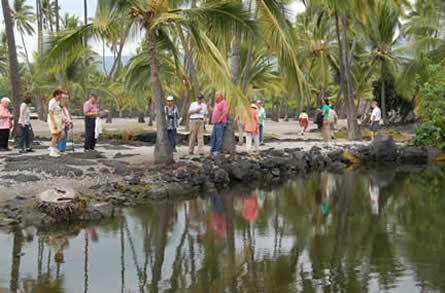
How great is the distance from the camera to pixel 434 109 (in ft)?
67.3

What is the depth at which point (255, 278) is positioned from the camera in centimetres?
596

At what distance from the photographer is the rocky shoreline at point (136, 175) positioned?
902 centimetres

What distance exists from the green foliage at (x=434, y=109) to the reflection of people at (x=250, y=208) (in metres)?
11.4

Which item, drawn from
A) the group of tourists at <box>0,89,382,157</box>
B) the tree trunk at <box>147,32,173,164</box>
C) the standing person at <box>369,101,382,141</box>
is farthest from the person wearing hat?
the standing person at <box>369,101,382,141</box>

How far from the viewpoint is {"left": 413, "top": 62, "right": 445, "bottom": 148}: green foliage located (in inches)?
803

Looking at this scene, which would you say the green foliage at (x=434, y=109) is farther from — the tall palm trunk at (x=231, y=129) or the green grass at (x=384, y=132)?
the tall palm trunk at (x=231, y=129)

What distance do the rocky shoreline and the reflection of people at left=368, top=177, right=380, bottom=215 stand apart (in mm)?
2469

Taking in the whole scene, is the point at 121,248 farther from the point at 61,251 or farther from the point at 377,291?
the point at 377,291

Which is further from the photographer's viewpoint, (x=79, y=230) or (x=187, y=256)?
(x=79, y=230)

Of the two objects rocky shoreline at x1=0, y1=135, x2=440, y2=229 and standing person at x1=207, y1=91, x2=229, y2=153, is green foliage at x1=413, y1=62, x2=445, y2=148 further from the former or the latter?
standing person at x1=207, y1=91, x2=229, y2=153

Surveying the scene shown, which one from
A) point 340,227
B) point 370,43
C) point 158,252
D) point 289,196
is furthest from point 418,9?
point 158,252

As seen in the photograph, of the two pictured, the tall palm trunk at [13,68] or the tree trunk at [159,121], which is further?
the tall palm trunk at [13,68]

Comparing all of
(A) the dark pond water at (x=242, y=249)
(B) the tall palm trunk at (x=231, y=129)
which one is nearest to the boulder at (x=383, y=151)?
(B) the tall palm trunk at (x=231, y=129)

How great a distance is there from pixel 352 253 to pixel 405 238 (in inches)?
50.9
